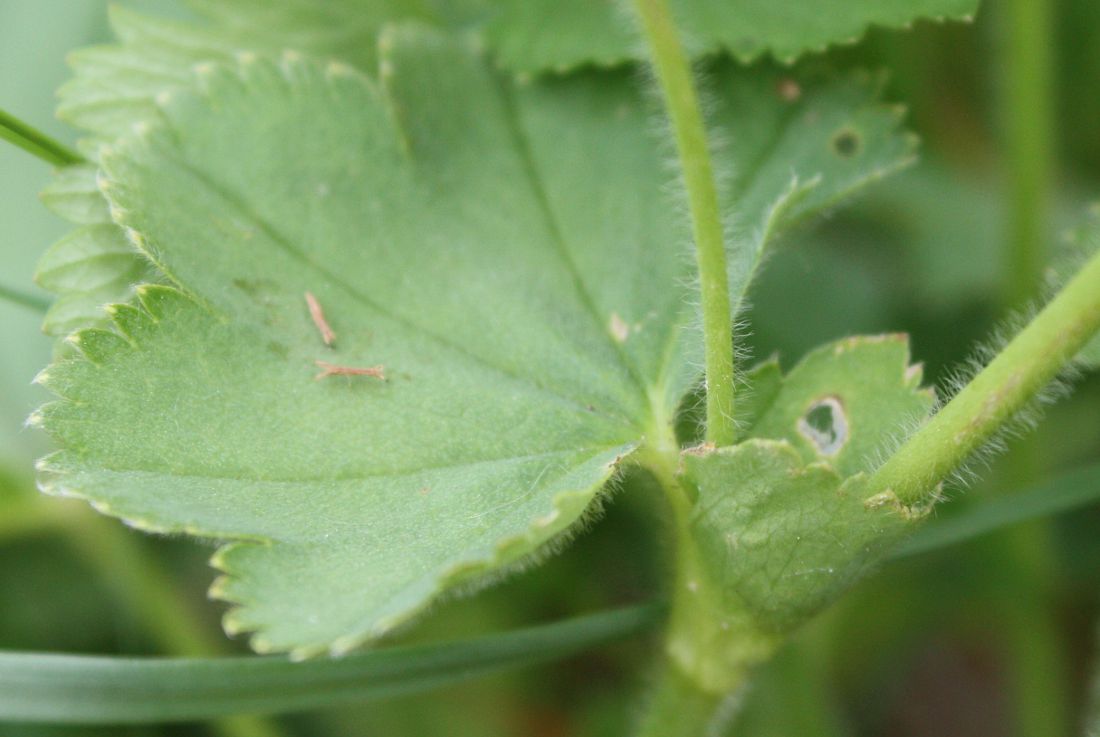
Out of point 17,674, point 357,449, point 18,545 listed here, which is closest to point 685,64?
point 357,449

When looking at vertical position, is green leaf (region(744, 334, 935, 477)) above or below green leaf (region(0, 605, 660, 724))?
above

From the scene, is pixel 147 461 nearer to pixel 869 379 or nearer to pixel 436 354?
pixel 436 354

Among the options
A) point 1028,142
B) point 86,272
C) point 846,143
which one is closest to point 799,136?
point 846,143

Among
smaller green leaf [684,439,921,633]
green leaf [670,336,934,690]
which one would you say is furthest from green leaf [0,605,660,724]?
smaller green leaf [684,439,921,633]

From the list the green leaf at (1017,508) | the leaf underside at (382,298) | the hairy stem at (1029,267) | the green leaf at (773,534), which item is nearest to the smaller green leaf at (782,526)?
the green leaf at (773,534)

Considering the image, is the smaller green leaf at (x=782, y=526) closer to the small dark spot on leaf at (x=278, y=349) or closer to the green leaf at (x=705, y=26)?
the small dark spot on leaf at (x=278, y=349)

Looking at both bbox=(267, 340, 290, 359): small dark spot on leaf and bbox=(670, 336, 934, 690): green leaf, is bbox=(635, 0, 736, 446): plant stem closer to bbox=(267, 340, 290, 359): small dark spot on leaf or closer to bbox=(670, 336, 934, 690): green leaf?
bbox=(670, 336, 934, 690): green leaf
